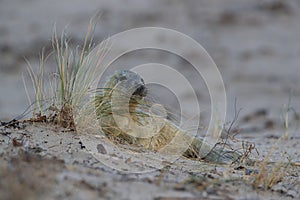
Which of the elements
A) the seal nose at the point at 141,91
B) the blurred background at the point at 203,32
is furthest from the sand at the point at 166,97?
the seal nose at the point at 141,91

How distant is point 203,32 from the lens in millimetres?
9711

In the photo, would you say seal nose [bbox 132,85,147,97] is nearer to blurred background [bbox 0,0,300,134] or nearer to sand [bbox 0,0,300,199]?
sand [bbox 0,0,300,199]

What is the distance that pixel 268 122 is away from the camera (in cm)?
614

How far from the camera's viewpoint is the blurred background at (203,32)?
8469mm

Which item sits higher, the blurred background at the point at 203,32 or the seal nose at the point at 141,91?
the blurred background at the point at 203,32

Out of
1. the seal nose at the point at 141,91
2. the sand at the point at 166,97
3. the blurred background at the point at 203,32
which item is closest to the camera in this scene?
the sand at the point at 166,97

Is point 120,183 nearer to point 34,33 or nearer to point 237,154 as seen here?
point 237,154

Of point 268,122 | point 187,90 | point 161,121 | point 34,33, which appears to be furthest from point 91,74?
point 34,33

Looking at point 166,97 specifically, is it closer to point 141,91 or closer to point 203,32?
point 203,32

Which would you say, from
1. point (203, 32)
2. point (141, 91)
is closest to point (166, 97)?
point (203, 32)

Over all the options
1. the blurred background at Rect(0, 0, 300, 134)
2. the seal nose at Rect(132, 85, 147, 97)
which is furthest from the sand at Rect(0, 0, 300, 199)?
the seal nose at Rect(132, 85, 147, 97)

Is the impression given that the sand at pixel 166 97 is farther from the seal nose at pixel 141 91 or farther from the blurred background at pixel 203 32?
the seal nose at pixel 141 91

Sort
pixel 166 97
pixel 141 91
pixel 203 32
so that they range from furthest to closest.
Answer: pixel 203 32 → pixel 166 97 → pixel 141 91

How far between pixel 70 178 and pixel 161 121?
1112 millimetres
